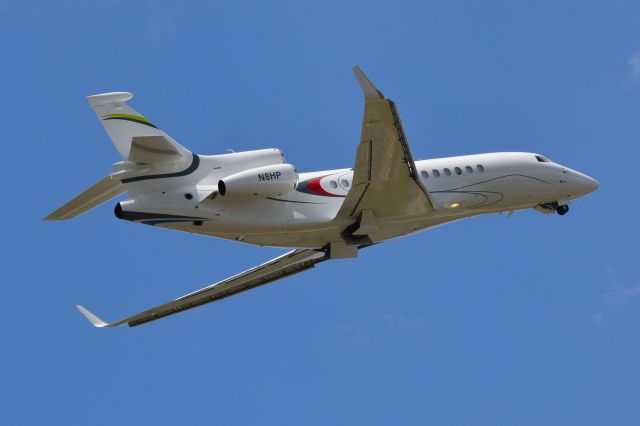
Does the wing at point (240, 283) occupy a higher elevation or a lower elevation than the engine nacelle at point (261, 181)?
lower

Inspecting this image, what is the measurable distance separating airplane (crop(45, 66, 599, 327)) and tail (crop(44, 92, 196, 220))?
1.0 inches

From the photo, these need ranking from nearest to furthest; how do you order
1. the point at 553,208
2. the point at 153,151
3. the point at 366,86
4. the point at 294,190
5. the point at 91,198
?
the point at 366,86
the point at 153,151
the point at 91,198
the point at 294,190
the point at 553,208

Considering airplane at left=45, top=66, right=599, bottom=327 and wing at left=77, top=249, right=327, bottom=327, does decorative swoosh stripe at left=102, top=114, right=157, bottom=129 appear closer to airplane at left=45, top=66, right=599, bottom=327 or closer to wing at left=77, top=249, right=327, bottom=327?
airplane at left=45, top=66, right=599, bottom=327

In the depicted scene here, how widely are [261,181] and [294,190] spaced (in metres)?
1.69

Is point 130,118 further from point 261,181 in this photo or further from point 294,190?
point 294,190

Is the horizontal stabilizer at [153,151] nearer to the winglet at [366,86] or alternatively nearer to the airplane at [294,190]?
the airplane at [294,190]

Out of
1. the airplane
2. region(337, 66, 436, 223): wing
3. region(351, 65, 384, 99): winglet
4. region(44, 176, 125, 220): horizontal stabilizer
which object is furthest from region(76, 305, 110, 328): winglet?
region(351, 65, 384, 99): winglet

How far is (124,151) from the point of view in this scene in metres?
25.6

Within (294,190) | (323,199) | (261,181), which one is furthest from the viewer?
(323,199)

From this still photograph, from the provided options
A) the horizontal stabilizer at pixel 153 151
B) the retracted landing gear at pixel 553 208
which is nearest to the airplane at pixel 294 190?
the horizontal stabilizer at pixel 153 151

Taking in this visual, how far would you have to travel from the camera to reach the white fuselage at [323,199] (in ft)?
84.6

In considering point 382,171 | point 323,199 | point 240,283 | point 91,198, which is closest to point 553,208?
point 323,199

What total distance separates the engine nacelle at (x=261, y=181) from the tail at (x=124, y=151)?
4.22ft

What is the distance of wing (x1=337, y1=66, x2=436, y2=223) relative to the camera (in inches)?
918
